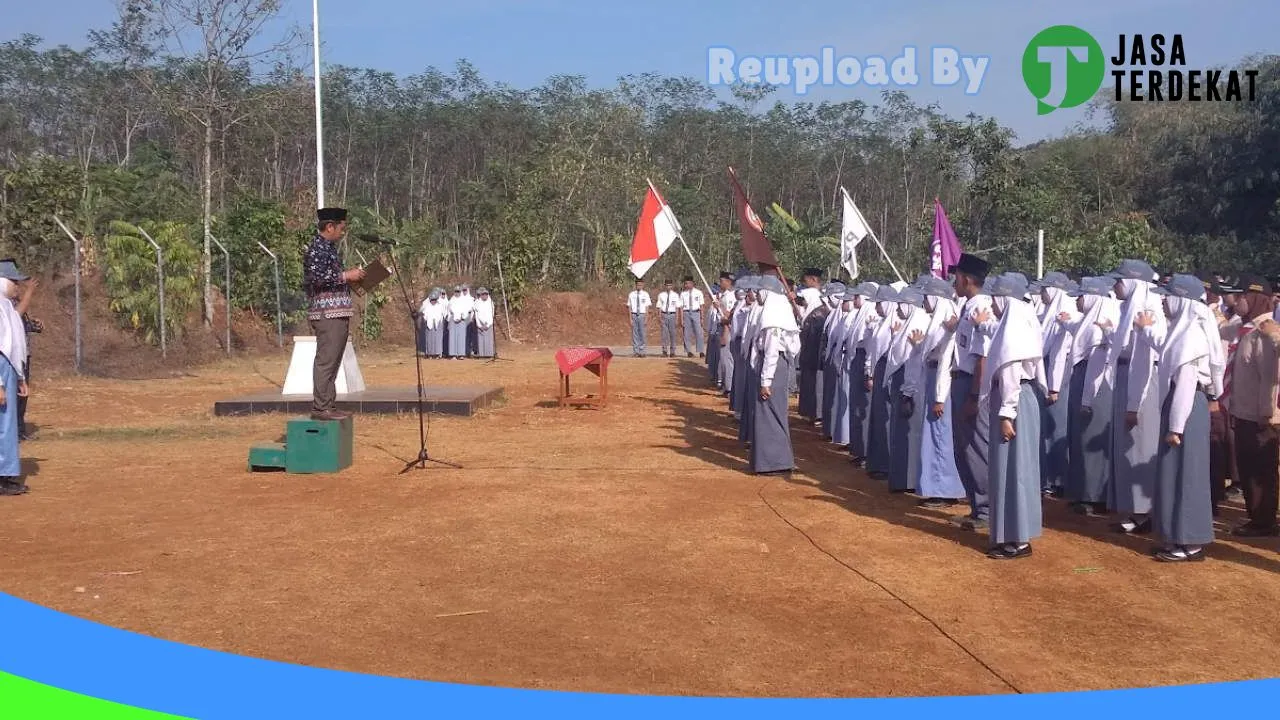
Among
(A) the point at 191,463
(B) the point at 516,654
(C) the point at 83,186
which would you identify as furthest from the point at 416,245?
(B) the point at 516,654

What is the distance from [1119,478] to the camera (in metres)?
7.74

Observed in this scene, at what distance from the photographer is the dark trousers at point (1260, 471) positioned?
7.61 meters

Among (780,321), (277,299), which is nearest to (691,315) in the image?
(277,299)

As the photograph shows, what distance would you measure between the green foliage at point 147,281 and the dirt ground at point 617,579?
12.2 m

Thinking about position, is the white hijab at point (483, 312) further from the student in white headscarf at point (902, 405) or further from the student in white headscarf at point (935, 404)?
the student in white headscarf at point (935, 404)

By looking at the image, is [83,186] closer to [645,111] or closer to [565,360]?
[565,360]

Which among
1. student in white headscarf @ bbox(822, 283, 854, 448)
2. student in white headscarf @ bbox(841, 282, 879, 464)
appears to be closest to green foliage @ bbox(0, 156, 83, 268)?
student in white headscarf @ bbox(822, 283, 854, 448)

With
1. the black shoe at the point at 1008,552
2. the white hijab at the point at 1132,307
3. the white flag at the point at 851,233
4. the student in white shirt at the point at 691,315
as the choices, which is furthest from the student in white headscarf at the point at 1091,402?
the student in white shirt at the point at 691,315

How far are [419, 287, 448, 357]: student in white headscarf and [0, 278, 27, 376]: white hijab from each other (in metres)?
16.9

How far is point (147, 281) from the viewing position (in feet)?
75.6

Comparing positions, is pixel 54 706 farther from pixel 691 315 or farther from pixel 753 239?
pixel 691 315

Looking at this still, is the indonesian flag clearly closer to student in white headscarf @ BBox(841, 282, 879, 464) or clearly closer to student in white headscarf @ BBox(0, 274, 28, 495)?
student in white headscarf @ BBox(841, 282, 879, 464)

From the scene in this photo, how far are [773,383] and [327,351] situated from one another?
380 centimetres

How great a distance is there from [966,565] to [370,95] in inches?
1691
